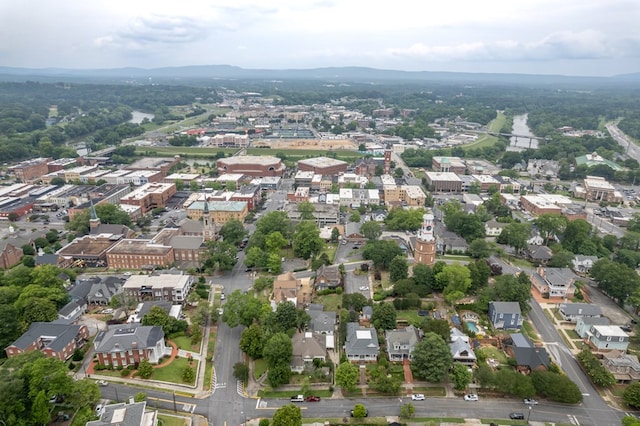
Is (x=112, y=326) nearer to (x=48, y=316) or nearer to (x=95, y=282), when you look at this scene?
(x=48, y=316)

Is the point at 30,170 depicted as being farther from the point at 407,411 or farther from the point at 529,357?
the point at 529,357

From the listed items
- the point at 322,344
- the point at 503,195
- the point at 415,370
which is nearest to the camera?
the point at 415,370

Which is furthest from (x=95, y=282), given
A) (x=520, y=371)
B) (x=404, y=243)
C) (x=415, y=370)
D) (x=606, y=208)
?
(x=606, y=208)

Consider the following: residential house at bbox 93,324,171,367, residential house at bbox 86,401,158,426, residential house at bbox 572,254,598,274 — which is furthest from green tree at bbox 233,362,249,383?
residential house at bbox 572,254,598,274

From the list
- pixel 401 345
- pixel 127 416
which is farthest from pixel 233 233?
pixel 127 416

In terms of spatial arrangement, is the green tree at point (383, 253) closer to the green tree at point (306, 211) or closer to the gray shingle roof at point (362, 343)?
the gray shingle roof at point (362, 343)

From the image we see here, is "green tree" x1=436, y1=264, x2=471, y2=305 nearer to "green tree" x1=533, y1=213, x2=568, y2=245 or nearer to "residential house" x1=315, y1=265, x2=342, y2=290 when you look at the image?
"residential house" x1=315, y1=265, x2=342, y2=290
